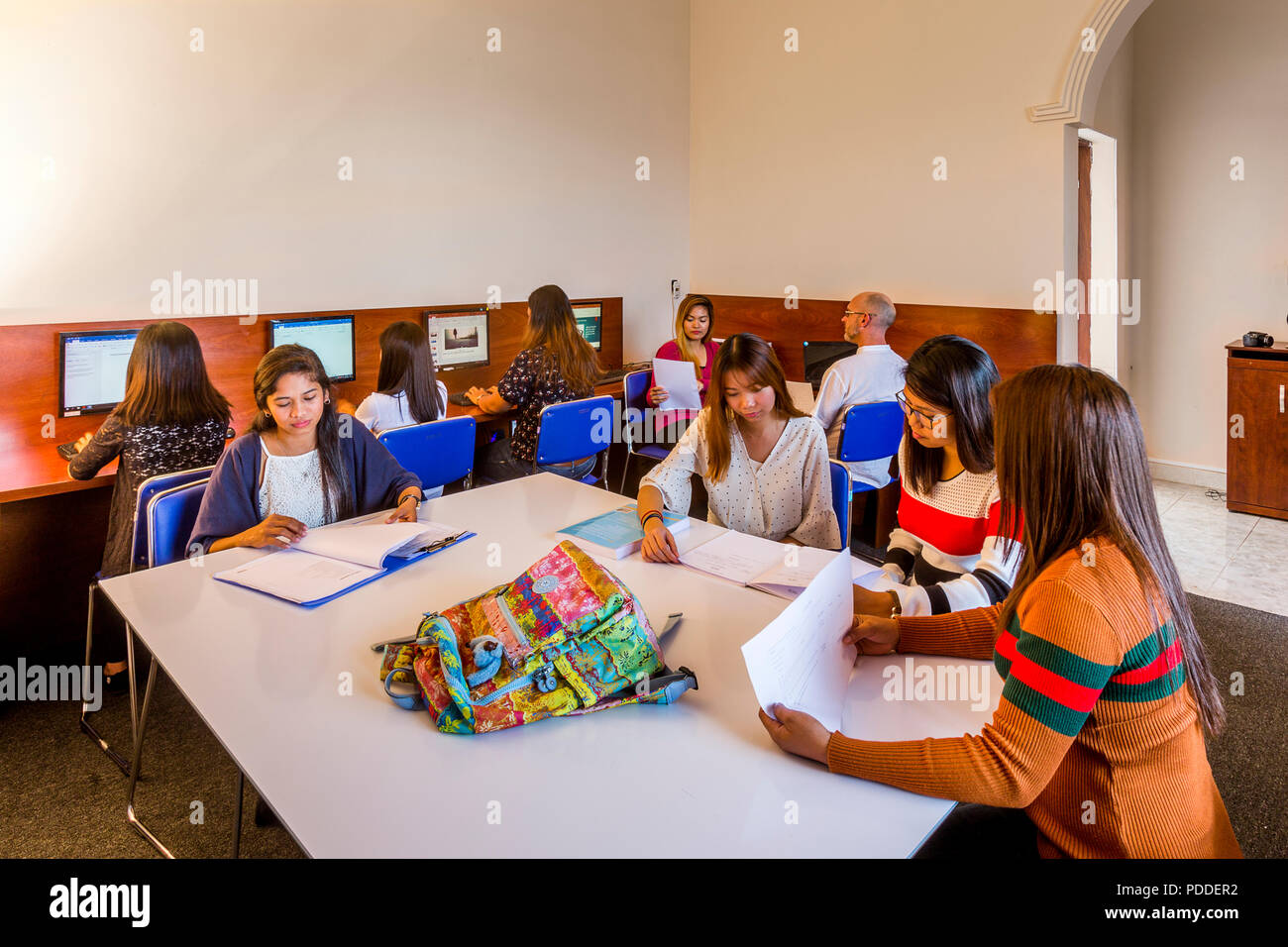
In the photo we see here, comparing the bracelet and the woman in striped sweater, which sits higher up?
the woman in striped sweater

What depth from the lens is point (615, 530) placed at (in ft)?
6.90

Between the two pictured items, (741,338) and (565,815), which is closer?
(565,815)

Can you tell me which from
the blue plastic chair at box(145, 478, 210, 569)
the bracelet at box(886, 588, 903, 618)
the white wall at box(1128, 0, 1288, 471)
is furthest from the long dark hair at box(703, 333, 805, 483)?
the white wall at box(1128, 0, 1288, 471)

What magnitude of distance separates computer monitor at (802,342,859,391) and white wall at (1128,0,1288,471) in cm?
198

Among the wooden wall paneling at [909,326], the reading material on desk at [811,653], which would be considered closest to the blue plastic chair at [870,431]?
the wooden wall paneling at [909,326]

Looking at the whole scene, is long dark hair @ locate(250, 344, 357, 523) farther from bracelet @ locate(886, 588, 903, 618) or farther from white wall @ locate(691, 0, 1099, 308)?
white wall @ locate(691, 0, 1099, 308)

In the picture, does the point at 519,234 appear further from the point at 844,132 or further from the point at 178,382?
the point at 178,382

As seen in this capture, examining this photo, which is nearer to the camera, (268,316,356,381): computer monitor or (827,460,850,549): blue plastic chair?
(827,460,850,549): blue plastic chair

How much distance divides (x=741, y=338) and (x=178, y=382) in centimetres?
184

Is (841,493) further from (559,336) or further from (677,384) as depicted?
(677,384)

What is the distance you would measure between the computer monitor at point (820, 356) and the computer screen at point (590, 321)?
50.3 inches

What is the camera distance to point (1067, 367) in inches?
44.8

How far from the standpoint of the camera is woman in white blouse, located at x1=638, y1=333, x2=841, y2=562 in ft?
7.32
